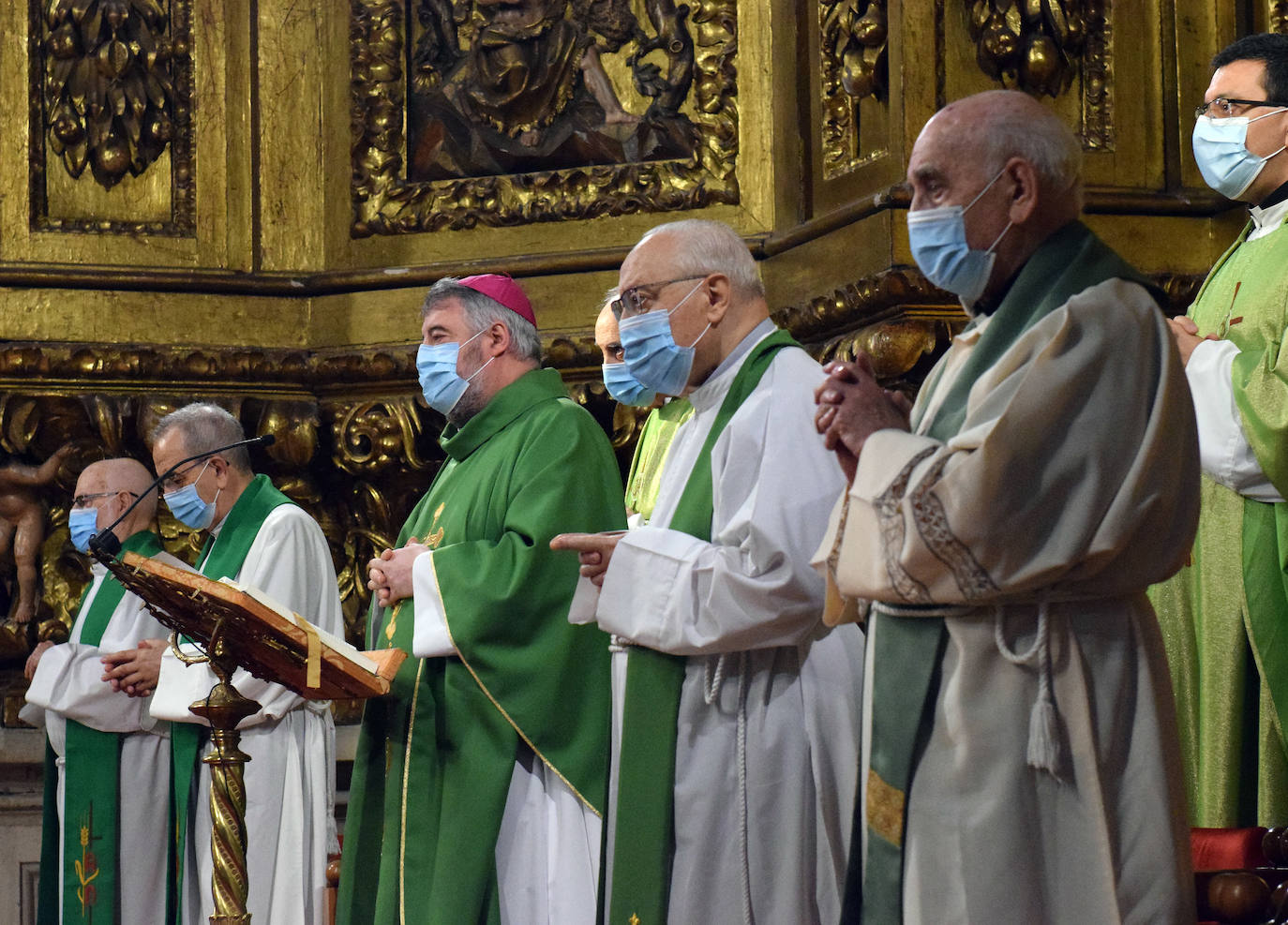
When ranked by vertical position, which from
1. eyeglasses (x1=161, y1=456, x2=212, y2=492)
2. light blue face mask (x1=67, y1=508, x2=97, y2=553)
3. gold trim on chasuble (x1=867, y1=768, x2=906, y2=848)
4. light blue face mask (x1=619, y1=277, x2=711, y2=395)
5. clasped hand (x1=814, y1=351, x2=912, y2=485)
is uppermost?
light blue face mask (x1=619, y1=277, x2=711, y2=395)

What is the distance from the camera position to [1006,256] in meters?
2.99

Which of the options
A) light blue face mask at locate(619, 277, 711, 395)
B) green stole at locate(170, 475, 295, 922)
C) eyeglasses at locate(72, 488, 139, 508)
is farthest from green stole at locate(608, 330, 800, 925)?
eyeglasses at locate(72, 488, 139, 508)

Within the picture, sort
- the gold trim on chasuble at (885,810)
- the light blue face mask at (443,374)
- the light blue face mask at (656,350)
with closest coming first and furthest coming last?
1. the gold trim on chasuble at (885,810)
2. the light blue face mask at (656,350)
3. the light blue face mask at (443,374)

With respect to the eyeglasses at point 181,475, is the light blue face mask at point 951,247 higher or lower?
higher

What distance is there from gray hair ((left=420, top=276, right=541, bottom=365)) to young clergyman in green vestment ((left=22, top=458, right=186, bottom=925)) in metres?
1.58

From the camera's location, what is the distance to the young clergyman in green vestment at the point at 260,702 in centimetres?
571

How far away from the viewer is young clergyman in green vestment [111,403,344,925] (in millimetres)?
5707

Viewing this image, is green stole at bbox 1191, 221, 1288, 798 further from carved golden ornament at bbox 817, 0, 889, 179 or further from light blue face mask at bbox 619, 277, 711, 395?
carved golden ornament at bbox 817, 0, 889, 179

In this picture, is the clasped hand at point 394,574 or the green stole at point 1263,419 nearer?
the green stole at point 1263,419

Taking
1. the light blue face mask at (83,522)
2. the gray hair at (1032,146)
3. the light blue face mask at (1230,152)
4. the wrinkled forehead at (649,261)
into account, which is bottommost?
the light blue face mask at (83,522)

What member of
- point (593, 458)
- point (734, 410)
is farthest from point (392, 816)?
point (734, 410)

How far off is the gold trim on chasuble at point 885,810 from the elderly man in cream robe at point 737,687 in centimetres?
78

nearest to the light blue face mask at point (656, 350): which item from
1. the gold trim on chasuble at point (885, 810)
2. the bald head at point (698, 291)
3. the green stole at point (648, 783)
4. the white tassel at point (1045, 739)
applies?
the bald head at point (698, 291)

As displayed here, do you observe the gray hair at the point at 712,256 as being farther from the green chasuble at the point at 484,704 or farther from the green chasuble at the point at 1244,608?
the green chasuble at the point at 1244,608
